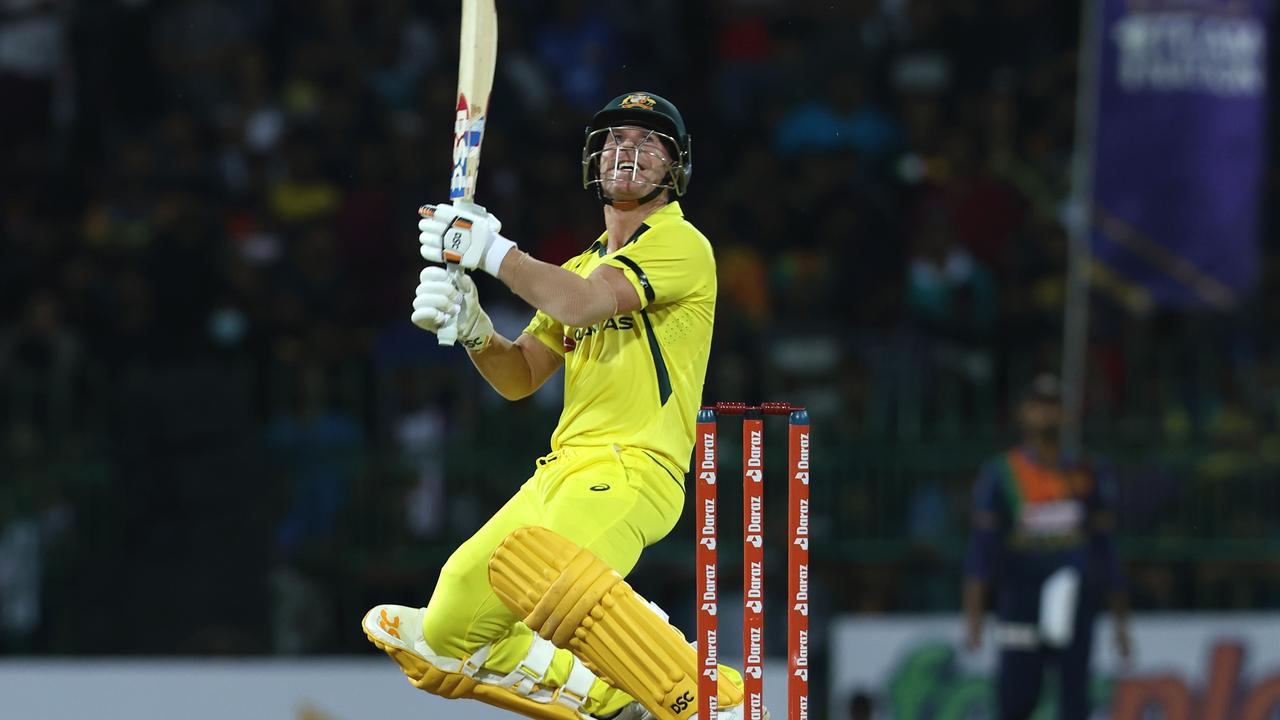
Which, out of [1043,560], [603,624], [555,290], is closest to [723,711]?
[603,624]

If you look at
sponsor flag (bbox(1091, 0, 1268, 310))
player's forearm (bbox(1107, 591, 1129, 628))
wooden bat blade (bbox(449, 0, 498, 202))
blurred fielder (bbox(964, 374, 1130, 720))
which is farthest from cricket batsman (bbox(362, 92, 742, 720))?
sponsor flag (bbox(1091, 0, 1268, 310))

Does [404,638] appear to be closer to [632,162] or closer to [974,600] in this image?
[632,162]

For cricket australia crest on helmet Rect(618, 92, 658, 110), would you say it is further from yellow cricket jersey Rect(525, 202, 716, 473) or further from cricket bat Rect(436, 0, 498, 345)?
cricket bat Rect(436, 0, 498, 345)

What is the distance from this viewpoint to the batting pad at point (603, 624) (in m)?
6.79

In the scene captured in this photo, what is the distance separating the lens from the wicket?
260 inches

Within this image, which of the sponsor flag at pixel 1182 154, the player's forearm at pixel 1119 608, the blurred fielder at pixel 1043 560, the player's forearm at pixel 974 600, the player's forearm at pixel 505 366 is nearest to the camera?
the player's forearm at pixel 505 366

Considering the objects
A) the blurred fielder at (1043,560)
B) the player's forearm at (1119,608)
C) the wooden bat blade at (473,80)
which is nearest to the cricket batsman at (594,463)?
the wooden bat blade at (473,80)

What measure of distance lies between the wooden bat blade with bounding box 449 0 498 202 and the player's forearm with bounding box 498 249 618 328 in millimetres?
414

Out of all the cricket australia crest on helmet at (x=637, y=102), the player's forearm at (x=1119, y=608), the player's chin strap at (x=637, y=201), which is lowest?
the player's forearm at (x=1119, y=608)

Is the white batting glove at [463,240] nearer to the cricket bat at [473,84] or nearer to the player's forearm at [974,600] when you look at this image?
the cricket bat at [473,84]

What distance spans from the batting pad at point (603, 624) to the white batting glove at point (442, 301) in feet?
2.49

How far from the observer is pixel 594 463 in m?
7.11

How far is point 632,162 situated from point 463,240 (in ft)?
2.34

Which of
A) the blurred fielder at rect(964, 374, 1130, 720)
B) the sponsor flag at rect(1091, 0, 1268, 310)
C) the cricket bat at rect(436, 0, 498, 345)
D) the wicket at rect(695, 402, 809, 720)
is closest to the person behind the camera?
the wicket at rect(695, 402, 809, 720)
